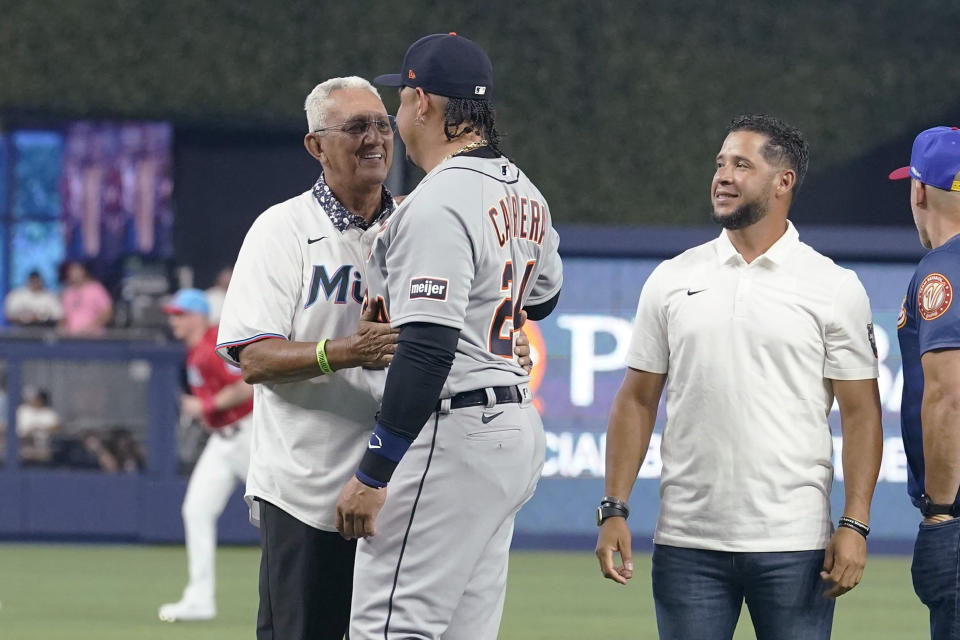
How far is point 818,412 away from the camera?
3893 millimetres

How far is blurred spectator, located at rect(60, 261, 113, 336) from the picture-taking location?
16.6m

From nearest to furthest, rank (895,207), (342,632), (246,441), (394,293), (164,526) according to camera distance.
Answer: (394,293)
(342,632)
(246,441)
(164,526)
(895,207)

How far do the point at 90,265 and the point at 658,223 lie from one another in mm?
7192

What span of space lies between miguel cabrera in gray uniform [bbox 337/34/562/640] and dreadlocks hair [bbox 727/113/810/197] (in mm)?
652

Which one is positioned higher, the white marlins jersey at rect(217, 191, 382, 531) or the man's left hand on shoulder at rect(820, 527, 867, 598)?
the white marlins jersey at rect(217, 191, 382, 531)

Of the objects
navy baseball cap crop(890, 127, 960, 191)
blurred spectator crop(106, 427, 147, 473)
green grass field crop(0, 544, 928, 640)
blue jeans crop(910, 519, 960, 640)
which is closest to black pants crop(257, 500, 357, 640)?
blue jeans crop(910, 519, 960, 640)

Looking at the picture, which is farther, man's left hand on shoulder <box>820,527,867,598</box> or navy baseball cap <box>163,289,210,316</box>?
navy baseball cap <box>163,289,210,316</box>

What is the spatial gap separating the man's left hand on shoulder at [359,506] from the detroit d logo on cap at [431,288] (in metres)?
0.46

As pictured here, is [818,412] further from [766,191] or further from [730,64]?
[730,64]

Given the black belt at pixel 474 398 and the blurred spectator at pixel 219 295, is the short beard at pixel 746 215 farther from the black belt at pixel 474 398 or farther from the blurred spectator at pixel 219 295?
the blurred spectator at pixel 219 295

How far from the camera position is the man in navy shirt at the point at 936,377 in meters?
3.68

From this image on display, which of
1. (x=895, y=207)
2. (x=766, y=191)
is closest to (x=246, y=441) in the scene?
(x=766, y=191)

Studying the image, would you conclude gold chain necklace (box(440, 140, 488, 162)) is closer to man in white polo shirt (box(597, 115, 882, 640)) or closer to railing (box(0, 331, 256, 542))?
man in white polo shirt (box(597, 115, 882, 640))

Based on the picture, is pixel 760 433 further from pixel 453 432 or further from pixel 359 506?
pixel 359 506
